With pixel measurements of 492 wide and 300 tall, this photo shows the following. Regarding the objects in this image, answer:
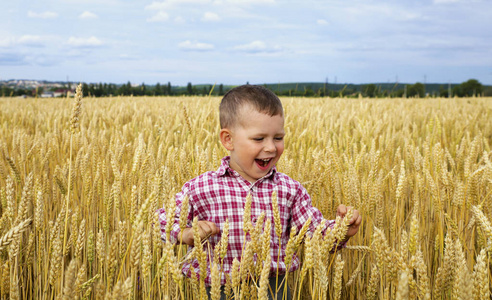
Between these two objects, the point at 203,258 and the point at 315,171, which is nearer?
the point at 203,258

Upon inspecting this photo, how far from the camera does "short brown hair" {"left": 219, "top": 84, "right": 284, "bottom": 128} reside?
1.26m

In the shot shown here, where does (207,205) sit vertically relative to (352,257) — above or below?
above

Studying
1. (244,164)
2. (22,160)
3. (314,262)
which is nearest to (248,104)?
(244,164)

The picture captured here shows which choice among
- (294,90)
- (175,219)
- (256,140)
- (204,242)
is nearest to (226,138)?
(256,140)

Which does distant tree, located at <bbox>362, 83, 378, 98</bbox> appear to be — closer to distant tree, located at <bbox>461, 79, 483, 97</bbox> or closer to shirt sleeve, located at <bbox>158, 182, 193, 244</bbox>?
shirt sleeve, located at <bbox>158, 182, 193, 244</bbox>

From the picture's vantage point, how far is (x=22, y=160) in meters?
1.95

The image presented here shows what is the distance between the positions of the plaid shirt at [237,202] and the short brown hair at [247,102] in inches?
6.4

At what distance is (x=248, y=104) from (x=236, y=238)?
0.43 metres

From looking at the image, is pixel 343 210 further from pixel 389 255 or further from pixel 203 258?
pixel 203 258

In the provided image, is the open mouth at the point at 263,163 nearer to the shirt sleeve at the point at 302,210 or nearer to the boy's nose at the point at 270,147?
the boy's nose at the point at 270,147

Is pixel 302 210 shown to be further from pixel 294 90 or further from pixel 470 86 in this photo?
pixel 470 86

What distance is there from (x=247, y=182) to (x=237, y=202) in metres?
0.08

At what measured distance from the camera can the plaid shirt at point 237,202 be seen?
1.30m

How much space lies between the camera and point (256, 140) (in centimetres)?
127
